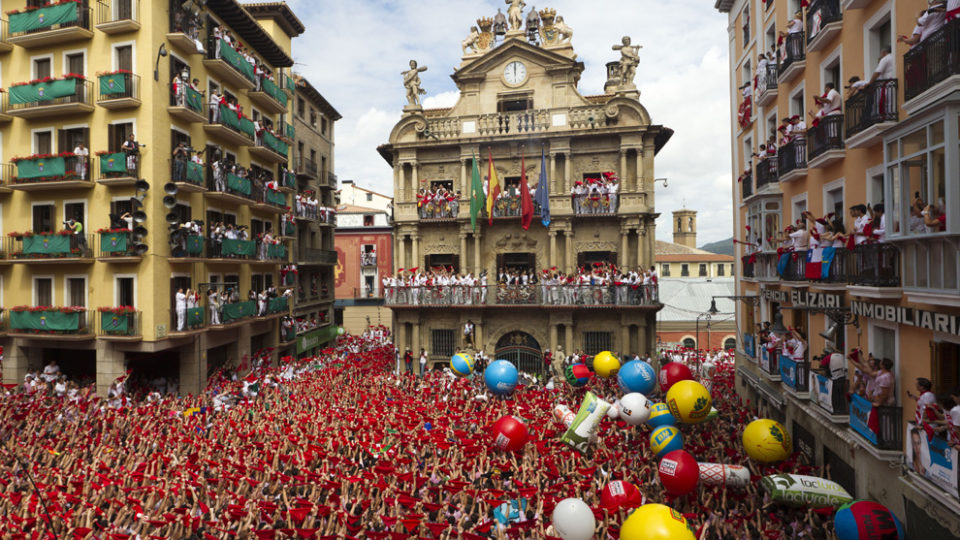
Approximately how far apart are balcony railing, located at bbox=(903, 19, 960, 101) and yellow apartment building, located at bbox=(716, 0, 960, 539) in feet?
0.08

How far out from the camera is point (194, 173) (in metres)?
21.6

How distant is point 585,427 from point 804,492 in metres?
5.21

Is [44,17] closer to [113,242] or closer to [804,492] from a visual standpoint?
[113,242]

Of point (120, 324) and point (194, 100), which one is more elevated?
point (194, 100)

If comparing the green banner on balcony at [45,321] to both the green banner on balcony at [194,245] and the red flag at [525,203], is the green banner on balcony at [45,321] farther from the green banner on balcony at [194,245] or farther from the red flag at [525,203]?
the red flag at [525,203]

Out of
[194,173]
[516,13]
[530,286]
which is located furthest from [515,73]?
[194,173]

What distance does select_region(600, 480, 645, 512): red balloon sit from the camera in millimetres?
10602

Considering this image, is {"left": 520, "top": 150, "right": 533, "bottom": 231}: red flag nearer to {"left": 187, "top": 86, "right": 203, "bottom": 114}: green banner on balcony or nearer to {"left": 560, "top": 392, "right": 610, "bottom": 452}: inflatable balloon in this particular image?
{"left": 560, "top": 392, "right": 610, "bottom": 452}: inflatable balloon

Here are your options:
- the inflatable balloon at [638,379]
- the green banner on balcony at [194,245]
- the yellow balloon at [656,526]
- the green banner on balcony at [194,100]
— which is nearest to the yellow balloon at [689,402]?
the inflatable balloon at [638,379]

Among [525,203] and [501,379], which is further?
[525,203]

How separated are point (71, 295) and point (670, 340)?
137 feet

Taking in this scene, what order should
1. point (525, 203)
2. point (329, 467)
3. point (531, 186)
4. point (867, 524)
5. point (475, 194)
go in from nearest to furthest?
point (867, 524) < point (329, 467) < point (525, 203) < point (475, 194) < point (531, 186)

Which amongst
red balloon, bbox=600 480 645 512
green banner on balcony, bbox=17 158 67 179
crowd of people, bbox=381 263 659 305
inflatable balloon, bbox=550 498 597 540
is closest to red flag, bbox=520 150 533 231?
crowd of people, bbox=381 263 659 305

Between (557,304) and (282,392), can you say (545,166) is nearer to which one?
(557,304)
